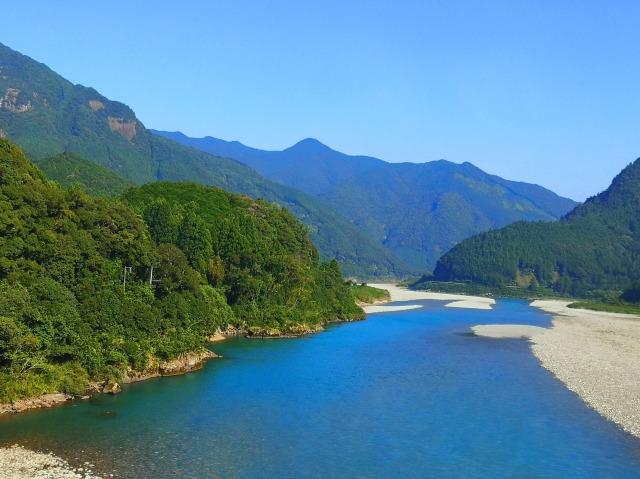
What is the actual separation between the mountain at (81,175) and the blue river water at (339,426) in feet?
298

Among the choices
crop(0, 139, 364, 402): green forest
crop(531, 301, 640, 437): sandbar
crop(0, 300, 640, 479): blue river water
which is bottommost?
crop(0, 300, 640, 479): blue river water

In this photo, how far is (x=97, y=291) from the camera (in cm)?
4788

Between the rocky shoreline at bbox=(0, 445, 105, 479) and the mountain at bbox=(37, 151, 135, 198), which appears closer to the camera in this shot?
the rocky shoreline at bbox=(0, 445, 105, 479)

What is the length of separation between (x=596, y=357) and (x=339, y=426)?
41.2 meters

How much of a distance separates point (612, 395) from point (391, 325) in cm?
5154

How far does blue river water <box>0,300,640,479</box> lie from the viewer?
31.3 metres

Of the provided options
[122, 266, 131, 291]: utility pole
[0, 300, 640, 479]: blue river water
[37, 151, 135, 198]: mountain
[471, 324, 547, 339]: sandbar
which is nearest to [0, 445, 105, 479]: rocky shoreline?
[0, 300, 640, 479]: blue river water

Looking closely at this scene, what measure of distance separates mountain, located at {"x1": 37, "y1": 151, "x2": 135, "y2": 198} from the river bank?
9210cm

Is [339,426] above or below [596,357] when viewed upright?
below

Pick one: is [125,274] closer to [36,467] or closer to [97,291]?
[97,291]

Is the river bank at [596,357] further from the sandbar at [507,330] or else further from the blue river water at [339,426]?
the blue river water at [339,426]

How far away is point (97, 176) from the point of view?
144 m

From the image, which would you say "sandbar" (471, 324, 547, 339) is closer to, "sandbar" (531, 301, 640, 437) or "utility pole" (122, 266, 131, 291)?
"sandbar" (531, 301, 640, 437)

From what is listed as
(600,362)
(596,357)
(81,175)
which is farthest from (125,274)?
(81,175)
